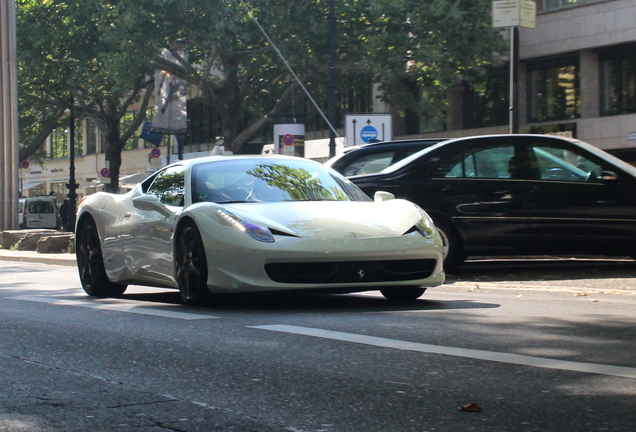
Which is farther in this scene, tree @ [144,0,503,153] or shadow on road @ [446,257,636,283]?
tree @ [144,0,503,153]

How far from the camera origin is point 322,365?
17.8ft

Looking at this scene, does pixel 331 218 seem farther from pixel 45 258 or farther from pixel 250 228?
pixel 45 258

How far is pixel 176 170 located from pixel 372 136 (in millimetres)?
14997

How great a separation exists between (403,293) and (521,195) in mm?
3504

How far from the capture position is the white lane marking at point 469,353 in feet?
16.8

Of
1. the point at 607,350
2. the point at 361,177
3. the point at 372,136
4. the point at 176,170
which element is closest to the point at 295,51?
the point at 372,136

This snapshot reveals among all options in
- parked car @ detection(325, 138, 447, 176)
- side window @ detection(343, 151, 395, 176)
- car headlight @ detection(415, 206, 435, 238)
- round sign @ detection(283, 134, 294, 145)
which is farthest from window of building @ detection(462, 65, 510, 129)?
car headlight @ detection(415, 206, 435, 238)

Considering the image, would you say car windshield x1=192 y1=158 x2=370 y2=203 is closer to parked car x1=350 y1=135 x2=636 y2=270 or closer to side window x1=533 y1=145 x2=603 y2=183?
parked car x1=350 y1=135 x2=636 y2=270

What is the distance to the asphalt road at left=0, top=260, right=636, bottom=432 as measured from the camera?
419 centimetres

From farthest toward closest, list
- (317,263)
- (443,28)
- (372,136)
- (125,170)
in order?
1. (125,170)
2. (443,28)
3. (372,136)
4. (317,263)

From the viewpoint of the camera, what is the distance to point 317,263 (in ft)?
26.8

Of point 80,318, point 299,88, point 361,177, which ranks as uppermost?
point 299,88

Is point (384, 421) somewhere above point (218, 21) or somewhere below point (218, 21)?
below

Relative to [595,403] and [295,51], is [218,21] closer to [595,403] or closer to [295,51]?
[295,51]
